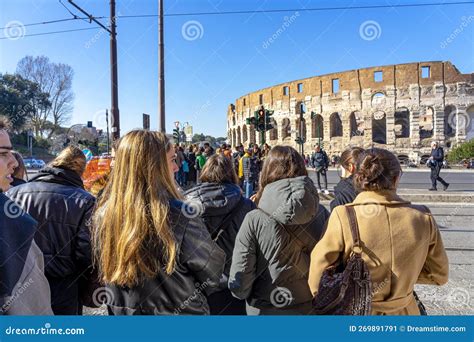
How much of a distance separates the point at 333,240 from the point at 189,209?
2.48 feet

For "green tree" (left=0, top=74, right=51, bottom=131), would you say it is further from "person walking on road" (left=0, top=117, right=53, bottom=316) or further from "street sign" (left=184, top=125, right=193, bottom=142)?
"person walking on road" (left=0, top=117, right=53, bottom=316)

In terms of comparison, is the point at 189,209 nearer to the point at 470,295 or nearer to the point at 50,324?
the point at 50,324

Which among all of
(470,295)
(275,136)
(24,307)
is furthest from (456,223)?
(275,136)

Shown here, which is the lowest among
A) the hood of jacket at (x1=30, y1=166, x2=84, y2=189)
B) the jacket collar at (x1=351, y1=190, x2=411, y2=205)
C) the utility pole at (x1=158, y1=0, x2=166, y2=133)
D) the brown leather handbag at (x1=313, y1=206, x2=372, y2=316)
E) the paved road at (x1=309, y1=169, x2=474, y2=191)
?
the paved road at (x1=309, y1=169, x2=474, y2=191)

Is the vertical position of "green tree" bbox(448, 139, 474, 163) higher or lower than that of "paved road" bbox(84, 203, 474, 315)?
higher

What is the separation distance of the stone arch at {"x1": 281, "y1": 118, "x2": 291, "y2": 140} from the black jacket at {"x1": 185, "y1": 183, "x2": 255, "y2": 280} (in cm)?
4529

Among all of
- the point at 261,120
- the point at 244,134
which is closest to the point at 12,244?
the point at 261,120

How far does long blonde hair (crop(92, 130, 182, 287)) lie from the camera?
5.34 feet

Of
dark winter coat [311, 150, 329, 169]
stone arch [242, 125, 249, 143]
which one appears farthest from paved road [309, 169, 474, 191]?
stone arch [242, 125, 249, 143]

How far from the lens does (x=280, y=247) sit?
208 centimetres

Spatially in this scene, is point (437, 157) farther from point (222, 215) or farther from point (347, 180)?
point (222, 215)

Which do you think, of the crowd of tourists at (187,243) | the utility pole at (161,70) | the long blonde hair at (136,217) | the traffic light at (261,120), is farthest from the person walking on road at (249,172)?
Answer: the long blonde hair at (136,217)

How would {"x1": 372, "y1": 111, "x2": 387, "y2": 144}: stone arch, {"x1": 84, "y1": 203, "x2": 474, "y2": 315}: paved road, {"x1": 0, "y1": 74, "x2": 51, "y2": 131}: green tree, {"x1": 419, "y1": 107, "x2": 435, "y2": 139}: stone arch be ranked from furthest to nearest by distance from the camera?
{"x1": 372, "y1": 111, "x2": 387, "y2": 144}: stone arch
{"x1": 419, "y1": 107, "x2": 435, "y2": 139}: stone arch
{"x1": 0, "y1": 74, "x2": 51, "y2": 131}: green tree
{"x1": 84, "y1": 203, "x2": 474, "y2": 315}: paved road

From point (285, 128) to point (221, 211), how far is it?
153ft
